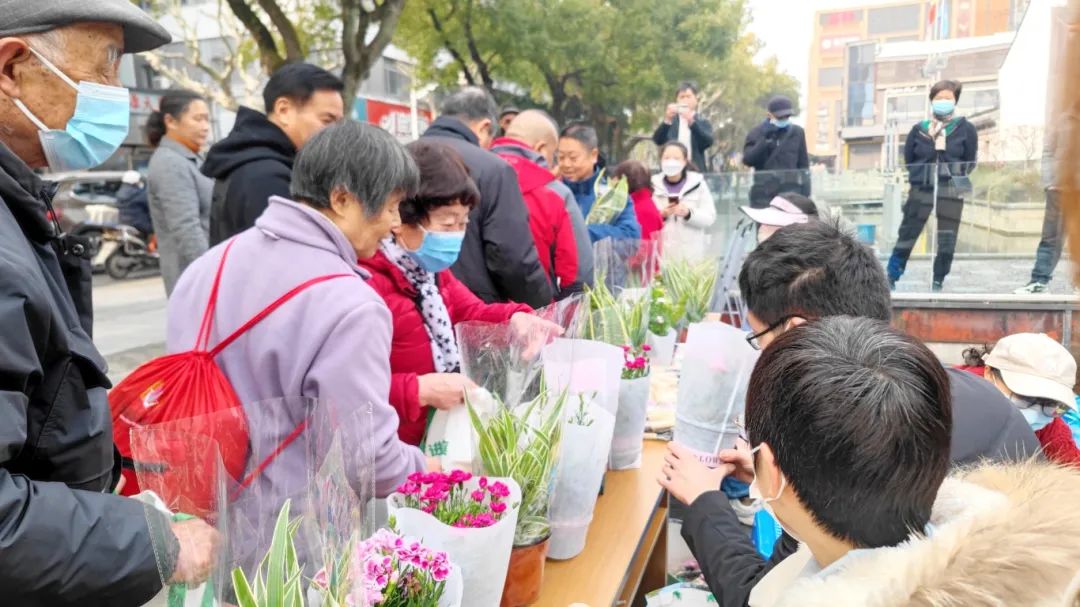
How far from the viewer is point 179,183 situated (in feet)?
14.0

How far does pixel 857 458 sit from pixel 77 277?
1.46 meters

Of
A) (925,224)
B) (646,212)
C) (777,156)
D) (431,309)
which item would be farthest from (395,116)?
(431,309)

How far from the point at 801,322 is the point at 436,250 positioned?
1.13m

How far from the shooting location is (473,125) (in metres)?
4.19

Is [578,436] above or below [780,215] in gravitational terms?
below

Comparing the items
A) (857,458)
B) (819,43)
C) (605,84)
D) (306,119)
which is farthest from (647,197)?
(819,43)

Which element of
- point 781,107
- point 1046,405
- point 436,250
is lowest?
point 1046,405

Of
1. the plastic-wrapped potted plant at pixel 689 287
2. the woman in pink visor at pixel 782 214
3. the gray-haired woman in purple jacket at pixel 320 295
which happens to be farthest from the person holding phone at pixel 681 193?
the gray-haired woman in purple jacket at pixel 320 295

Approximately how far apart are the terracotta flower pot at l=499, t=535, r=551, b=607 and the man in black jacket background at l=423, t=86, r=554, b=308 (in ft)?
6.08

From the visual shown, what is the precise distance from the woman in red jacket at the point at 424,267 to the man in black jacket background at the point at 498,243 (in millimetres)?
841

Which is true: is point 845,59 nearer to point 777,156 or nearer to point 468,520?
point 777,156

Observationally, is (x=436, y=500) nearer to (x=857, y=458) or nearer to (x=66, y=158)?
(x=857, y=458)

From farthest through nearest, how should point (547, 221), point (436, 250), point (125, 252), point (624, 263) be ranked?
point (125, 252), point (547, 221), point (624, 263), point (436, 250)

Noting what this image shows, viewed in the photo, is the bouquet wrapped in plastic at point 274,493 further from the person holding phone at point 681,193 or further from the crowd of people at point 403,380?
the person holding phone at point 681,193
